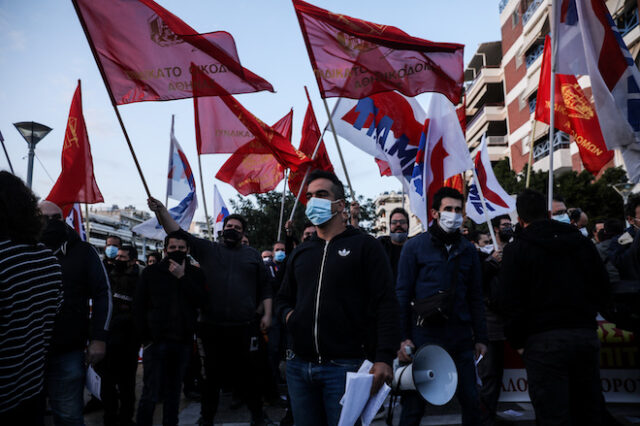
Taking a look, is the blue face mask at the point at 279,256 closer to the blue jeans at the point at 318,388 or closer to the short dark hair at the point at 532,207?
the short dark hair at the point at 532,207

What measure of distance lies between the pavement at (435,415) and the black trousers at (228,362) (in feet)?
2.12

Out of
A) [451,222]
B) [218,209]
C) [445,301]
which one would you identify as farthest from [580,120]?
[218,209]

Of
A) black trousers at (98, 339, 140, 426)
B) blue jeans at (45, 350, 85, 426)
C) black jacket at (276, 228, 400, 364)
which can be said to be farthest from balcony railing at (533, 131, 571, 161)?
blue jeans at (45, 350, 85, 426)

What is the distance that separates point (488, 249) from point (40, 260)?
5540 millimetres

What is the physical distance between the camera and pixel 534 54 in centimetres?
3106

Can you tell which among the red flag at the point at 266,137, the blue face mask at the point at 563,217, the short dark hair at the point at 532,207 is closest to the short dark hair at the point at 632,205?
the blue face mask at the point at 563,217

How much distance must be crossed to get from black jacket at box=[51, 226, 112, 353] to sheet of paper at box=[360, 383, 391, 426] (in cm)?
216

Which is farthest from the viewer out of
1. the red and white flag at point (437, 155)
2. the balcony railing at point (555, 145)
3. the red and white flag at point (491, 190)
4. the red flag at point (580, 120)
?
the balcony railing at point (555, 145)

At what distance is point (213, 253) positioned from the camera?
16.5ft

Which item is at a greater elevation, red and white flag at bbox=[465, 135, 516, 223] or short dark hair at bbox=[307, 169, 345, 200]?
red and white flag at bbox=[465, 135, 516, 223]

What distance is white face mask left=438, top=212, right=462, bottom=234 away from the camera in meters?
3.97

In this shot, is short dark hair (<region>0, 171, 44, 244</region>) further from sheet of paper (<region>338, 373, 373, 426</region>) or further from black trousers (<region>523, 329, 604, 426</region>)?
black trousers (<region>523, 329, 604, 426</region>)

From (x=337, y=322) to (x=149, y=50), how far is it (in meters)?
3.21

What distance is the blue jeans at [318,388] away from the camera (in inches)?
103
